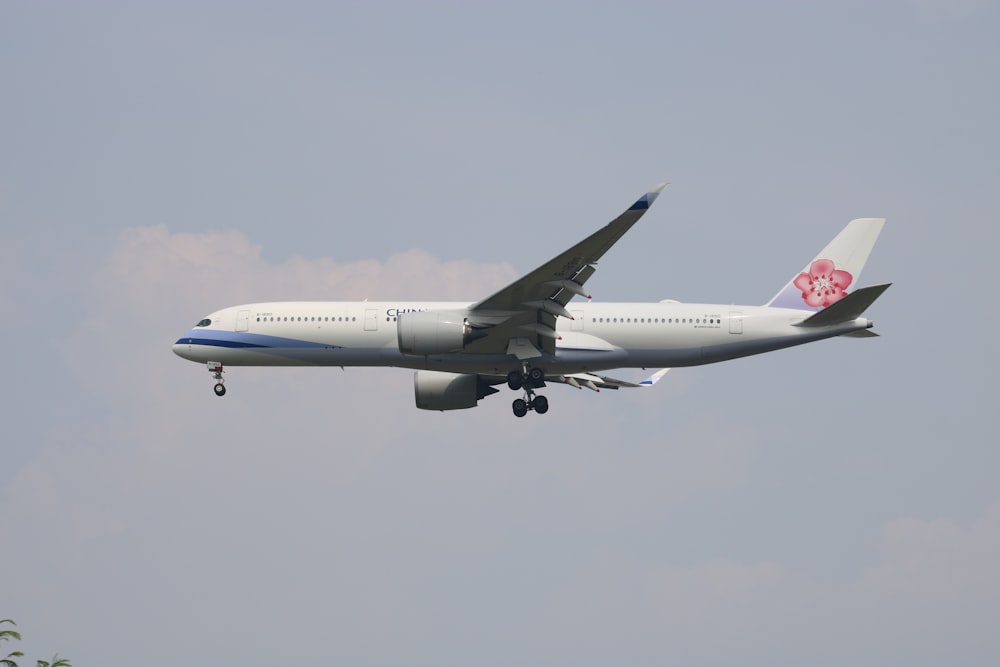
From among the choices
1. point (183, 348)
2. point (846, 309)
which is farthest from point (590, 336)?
point (183, 348)

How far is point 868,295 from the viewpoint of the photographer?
44.9 metres

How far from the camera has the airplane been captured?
4566cm

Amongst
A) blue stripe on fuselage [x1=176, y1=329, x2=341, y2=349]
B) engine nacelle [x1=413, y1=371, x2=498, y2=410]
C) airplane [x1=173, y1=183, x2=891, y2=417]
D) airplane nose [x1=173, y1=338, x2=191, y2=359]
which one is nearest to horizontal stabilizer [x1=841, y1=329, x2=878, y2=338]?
airplane [x1=173, y1=183, x2=891, y2=417]

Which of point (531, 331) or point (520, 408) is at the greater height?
point (531, 331)

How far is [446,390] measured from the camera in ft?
171

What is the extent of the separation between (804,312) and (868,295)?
402 centimetres

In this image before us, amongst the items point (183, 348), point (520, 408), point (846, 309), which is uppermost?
point (183, 348)

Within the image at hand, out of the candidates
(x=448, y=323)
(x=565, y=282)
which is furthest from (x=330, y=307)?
(x=565, y=282)

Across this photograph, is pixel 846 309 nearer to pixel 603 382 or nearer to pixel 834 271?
pixel 834 271

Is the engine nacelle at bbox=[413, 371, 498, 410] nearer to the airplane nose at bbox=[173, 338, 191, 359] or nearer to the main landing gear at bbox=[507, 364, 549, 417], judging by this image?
the main landing gear at bbox=[507, 364, 549, 417]

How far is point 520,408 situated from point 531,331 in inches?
156

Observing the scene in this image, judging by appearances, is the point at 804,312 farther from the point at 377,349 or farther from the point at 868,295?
the point at 377,349

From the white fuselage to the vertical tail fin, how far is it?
1484 mm

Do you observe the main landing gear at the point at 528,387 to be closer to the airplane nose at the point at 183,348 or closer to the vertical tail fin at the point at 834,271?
the vertical tail fin at the point at 834,271
